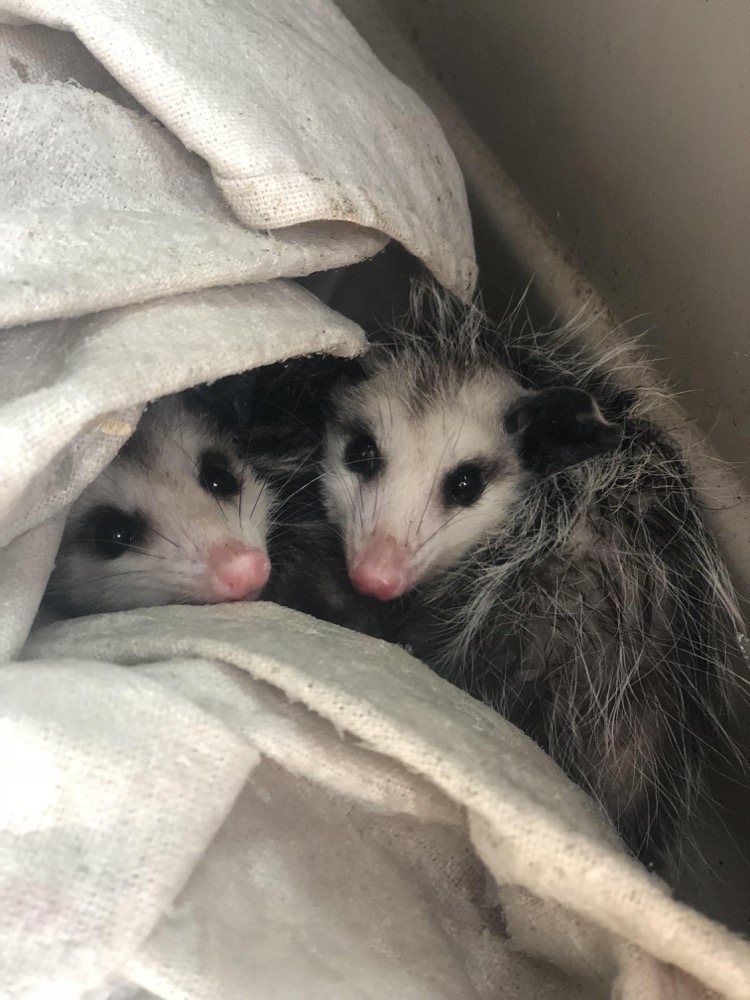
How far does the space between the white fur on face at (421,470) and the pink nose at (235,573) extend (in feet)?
0.64

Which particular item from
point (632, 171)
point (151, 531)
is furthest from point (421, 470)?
point (632, 171)

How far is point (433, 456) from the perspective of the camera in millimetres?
1566

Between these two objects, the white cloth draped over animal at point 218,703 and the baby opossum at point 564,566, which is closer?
the white cloth draped over animal at point 218,703

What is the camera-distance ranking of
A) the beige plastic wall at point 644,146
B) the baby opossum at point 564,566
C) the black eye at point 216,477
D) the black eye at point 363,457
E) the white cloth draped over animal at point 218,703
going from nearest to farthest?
the white cloth draped over animal at point 218,703 < the beige plastic wall at point 644,146 < the baby opossum at point 564,566 < the black eye at point 216,477 < the black eye at point 363,457

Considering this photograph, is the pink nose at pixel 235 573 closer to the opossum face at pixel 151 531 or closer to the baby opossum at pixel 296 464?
the opossum face at pixel 151 531

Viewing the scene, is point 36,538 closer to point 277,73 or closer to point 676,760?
point 277,73

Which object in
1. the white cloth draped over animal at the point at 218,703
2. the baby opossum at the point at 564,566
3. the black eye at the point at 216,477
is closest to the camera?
the white cloth draped over animal at the point at 218,703

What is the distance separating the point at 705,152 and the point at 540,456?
0.55 metres

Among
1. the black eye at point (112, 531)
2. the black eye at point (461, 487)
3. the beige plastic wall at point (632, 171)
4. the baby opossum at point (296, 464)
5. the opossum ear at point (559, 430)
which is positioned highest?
the beige plastic wall at point (632, 171)

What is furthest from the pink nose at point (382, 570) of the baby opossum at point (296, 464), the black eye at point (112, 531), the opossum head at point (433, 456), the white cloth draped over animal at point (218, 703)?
the black eye at point (112, 531)

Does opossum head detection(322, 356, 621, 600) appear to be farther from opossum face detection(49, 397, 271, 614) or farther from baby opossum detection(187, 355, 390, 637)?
opossum face detection(49, 397, 271, 614)

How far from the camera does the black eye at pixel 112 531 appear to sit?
1.40 metres

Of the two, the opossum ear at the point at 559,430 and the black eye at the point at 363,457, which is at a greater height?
the opossum ear at the point at 559,430

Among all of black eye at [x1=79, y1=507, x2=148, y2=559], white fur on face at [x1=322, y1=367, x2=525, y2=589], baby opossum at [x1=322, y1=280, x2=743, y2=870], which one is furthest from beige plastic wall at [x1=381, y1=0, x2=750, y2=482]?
black eye at [x1=79, y1=507, x2=148, y2=559]
